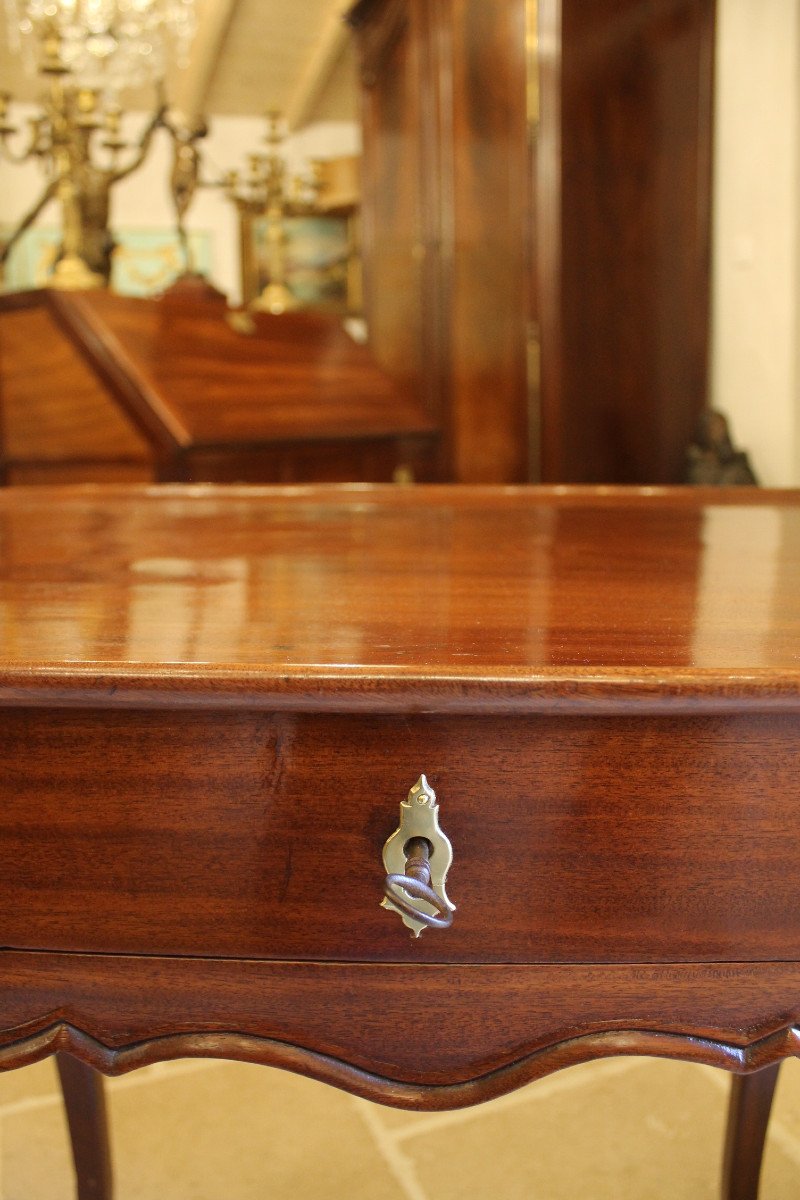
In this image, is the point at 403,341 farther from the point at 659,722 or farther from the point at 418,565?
the point at 659,722

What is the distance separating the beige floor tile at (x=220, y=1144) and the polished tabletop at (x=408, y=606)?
670mm

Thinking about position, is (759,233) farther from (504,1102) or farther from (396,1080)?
(396,1080)

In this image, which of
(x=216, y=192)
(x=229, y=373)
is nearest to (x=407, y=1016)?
(x=229, y=373)

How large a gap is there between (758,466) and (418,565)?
2189 millimetres

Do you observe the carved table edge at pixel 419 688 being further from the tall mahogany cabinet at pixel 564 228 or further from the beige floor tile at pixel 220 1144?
the tall mahogany cabinet at pixel 564 228

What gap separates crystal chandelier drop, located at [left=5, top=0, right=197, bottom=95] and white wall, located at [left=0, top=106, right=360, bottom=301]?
98 centimetres

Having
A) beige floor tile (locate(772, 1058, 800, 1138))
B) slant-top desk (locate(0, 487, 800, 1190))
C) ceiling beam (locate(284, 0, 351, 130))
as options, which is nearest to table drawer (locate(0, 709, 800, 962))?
slant-top desk (locate(0, 487, 800, 1190))

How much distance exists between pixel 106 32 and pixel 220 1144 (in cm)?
242

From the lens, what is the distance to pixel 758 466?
8.61ft

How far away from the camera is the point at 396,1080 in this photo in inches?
19.1

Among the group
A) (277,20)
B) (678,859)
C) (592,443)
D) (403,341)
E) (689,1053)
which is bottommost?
(689,1053)

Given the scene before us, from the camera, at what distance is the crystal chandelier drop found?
266 cm

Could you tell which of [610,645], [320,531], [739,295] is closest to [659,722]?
[610,645]

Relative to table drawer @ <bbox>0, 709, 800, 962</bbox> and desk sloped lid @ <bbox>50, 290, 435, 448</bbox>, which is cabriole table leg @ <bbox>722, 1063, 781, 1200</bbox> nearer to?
table drawer @ <bbox>0, 709, 800, 962</bbox>
